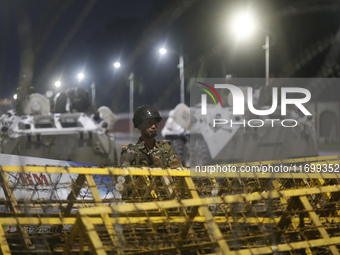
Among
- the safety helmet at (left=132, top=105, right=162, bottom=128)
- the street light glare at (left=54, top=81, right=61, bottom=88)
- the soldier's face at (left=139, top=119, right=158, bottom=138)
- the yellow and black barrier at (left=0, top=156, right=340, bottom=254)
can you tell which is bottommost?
the yellow and black barrier at (left=0, top=156, right=340, bottom=254)

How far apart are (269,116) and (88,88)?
208 inches

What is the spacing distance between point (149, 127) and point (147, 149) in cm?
24

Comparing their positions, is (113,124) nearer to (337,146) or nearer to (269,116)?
(269,116)

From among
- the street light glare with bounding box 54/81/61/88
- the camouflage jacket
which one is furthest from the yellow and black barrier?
the street light glare with bounding box 54/81/61/88

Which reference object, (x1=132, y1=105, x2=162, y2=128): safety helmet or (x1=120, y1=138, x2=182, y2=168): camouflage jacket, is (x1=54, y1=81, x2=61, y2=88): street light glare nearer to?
(x1=132, y1=105, x2=162, y2=128): safety helmet

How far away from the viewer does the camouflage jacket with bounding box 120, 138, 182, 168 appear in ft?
14.7

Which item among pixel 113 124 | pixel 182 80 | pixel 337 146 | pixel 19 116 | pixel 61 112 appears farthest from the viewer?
pixel 337 146

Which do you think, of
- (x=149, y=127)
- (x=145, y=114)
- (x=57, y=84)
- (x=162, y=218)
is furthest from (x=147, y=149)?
(x=57, y=84)

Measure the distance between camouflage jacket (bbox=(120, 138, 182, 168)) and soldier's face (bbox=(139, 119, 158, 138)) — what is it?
11 centimetres

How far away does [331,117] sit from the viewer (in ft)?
61.1

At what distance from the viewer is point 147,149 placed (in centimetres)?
461

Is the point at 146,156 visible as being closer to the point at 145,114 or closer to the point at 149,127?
the point at 149,127

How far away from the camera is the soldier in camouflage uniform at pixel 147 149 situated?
4504mm

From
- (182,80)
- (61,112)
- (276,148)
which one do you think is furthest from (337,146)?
(61,112)
